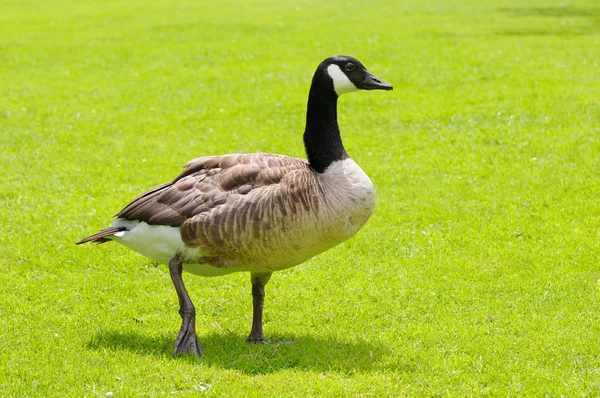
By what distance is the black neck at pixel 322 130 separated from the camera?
7875mm

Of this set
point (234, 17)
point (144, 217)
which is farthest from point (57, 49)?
point (144, 217)

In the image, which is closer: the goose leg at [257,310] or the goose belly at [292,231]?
the goose belly at [292,231]

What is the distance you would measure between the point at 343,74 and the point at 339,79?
6 cm

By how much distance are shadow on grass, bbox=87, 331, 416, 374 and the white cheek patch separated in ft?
8.59

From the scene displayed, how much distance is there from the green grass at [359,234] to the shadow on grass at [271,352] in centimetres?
3

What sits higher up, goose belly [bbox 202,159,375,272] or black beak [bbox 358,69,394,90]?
black beak [bbox 358,69,394,90]

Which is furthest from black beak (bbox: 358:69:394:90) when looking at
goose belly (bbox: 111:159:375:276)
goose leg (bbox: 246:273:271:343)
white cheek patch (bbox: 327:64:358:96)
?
goose leg (bbox: 246:273:271:343)

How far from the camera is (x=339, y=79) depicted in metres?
7.86

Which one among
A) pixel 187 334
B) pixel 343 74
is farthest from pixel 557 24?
pixel 187 334

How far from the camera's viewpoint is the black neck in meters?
7.88

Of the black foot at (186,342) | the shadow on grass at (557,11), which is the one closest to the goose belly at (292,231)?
the black foot at (186,342)

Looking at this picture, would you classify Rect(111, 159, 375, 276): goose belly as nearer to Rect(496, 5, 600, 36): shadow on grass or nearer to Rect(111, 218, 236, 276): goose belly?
Rect(111, 218, 236, 276): goose belly

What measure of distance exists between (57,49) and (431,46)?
1247cm

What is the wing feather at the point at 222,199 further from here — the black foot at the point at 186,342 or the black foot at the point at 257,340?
the black foot at the point at 257,340
